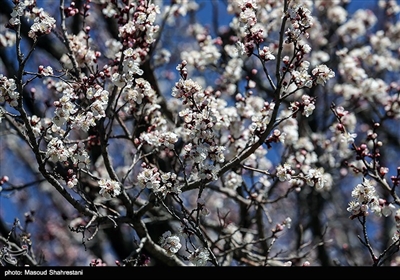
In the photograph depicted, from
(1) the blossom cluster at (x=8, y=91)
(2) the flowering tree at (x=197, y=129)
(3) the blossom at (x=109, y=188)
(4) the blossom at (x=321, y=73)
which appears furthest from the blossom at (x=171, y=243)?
(4) the blossom at (x=321, y=73)

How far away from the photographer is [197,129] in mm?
4008

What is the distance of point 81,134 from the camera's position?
22.8 ft

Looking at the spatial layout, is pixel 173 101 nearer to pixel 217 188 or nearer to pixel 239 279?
pixel 217 188

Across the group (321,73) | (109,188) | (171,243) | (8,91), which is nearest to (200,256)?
(171,243)

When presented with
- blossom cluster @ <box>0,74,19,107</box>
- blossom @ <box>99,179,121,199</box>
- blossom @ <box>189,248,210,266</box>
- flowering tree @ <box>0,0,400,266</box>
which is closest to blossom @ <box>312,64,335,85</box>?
flowering tree @ <box>0,0,400,266</box>

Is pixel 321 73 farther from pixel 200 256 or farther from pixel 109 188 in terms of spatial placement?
pixel 109 188

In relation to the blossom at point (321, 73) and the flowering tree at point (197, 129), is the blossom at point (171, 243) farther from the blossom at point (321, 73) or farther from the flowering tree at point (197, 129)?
the blossom at point (321, 73)

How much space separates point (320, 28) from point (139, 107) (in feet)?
15.2

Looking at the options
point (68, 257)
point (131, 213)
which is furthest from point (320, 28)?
point (68, 257)

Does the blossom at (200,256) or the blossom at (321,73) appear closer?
the blossom at (321,73)

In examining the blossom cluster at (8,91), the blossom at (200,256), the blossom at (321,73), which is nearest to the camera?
the blossom cluster at (8,91)

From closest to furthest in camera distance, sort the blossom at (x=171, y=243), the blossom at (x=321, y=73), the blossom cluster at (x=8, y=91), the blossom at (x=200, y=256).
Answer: the blossom cluster at (x=8, y=91), the blossom at (x=321, y=73), the blossom at (x=200, y=256), the blossom at (x=171, y=243)

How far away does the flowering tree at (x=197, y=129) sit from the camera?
3.98m

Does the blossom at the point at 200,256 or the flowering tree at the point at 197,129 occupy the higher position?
the flowering tree at the point at 197,129
